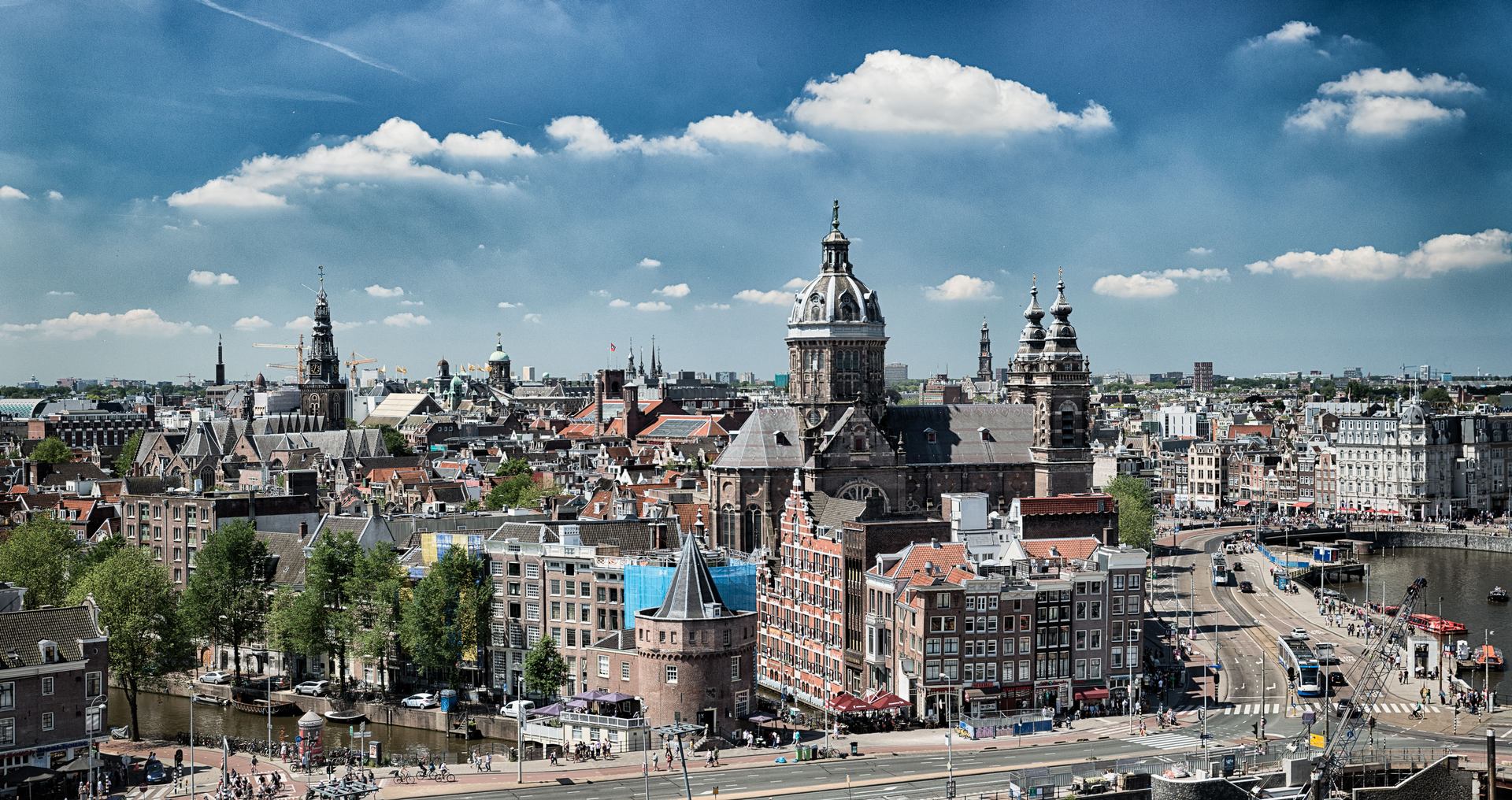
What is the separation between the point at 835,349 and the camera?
138375mm

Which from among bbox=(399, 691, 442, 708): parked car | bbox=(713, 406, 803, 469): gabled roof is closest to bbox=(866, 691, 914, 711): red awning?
bbox=(399, 691, 442, 708): parked car

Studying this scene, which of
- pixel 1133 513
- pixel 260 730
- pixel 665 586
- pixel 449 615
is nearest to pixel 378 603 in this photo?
pixel 449 615

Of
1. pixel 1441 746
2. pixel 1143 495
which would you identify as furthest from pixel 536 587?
pixel 1143 495

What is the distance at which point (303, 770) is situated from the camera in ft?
287

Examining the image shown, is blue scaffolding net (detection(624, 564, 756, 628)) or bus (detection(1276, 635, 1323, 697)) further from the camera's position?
bus (detection(1276, 635, 1323, 697))

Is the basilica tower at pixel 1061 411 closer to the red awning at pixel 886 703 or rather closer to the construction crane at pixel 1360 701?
the construction crane at pixel 1360 701

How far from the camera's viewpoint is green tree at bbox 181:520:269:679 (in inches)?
4459

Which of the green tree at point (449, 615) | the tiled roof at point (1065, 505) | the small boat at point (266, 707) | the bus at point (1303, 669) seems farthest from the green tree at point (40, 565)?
the bus at point (1303, 669)

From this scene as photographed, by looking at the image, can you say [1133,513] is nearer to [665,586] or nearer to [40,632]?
[665,586]

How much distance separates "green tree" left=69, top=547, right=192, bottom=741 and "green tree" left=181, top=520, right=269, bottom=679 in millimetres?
4450

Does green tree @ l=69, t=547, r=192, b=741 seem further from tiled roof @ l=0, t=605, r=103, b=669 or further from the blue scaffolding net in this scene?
the blue scaffolding net

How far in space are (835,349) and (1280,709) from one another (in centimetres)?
5163

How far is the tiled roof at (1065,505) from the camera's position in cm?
11712

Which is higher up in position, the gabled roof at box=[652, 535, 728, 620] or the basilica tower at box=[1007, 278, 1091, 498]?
the basilica tower at box=[1007, 278, 1091, 498]
